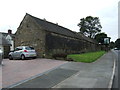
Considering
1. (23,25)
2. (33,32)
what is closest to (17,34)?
(23,25)

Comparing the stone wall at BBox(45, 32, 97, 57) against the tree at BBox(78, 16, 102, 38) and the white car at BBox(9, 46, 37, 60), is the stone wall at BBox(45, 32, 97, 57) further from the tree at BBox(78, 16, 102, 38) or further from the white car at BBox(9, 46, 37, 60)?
the tree at BBox(78, 16, 102, 38)

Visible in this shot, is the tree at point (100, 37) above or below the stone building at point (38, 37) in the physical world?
above

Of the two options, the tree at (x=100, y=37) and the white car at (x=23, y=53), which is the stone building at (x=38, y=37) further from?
the tree at (x=100, y=37)

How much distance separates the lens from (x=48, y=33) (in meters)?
18.3

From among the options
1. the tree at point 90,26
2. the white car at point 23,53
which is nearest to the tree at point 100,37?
the tree at point 90,26

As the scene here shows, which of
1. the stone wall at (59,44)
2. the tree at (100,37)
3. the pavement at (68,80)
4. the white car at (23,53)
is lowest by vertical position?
the pavement at (68,80)

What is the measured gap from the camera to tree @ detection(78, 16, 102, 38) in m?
71.4

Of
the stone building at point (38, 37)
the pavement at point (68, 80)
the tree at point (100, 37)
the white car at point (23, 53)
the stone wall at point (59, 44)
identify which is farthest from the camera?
the tree at point (100, 37)

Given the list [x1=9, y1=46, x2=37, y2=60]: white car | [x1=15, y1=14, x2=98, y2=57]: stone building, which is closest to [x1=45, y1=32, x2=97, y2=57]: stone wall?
[x1=15, y1=14, x2=98, y2=57]: stone building

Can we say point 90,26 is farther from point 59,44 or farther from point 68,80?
point 68,80

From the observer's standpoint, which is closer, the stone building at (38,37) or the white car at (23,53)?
the white car at (23,53)

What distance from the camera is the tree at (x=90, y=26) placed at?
71438 millimetres

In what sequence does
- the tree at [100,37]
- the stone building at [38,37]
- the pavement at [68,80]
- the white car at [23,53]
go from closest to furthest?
1. the pavement at [68,80]
2. the white car at [23,53]
3. the stone building at [38,37]
4. the tree at [100,37]

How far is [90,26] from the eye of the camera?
2830 inches
